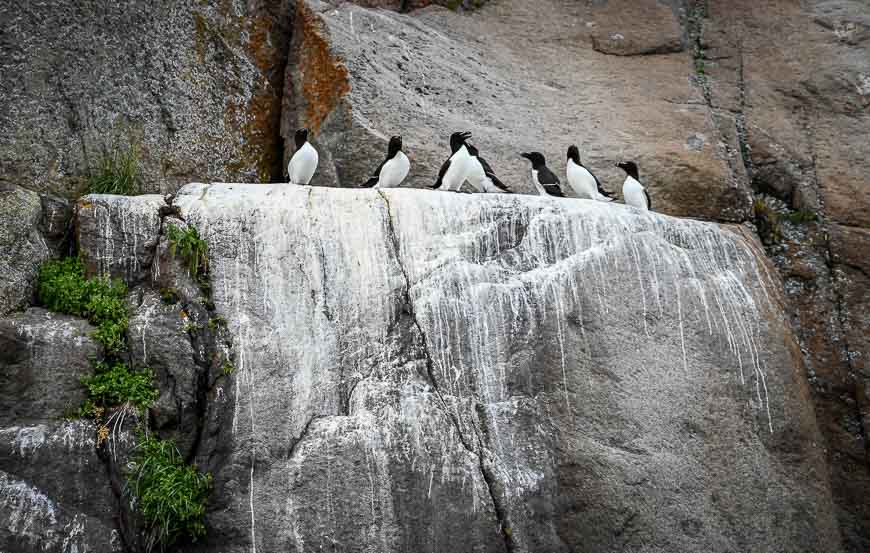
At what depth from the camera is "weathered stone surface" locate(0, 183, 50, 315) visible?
5.89 meters

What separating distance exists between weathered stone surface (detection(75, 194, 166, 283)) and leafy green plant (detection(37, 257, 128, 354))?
14 centimetres

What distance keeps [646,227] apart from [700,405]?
1.51 meters

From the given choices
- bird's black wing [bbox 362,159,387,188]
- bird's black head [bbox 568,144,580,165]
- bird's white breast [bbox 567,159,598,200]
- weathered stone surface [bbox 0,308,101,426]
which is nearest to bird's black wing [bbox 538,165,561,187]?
bird's white breast [bbox 567,159,598,200]

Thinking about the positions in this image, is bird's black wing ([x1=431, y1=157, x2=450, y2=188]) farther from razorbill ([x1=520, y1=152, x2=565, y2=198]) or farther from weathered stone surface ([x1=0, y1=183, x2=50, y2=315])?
weathered stone surface ([x1=0, y1=183, x2=50, y2=315])

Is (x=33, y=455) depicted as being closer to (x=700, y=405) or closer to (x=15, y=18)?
(x=15, y=18)

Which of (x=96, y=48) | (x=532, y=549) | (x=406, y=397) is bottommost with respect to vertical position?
(x=532, y=549)

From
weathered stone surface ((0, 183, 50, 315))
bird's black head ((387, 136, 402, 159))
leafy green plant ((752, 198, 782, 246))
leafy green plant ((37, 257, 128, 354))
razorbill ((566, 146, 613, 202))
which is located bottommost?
leafy green plant ((752, 198, 782, 246))

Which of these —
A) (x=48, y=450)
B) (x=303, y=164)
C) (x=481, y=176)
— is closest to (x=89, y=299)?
(x=48, y=450)

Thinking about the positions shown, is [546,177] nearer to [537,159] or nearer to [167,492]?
[537,159]

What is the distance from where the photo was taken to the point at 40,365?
18.4 ft

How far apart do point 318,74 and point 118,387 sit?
4.32 metres

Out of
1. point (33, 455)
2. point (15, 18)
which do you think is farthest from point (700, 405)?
point (15, 18)

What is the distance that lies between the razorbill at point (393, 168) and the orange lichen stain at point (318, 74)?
1167 millimetres

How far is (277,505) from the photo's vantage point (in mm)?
5633
